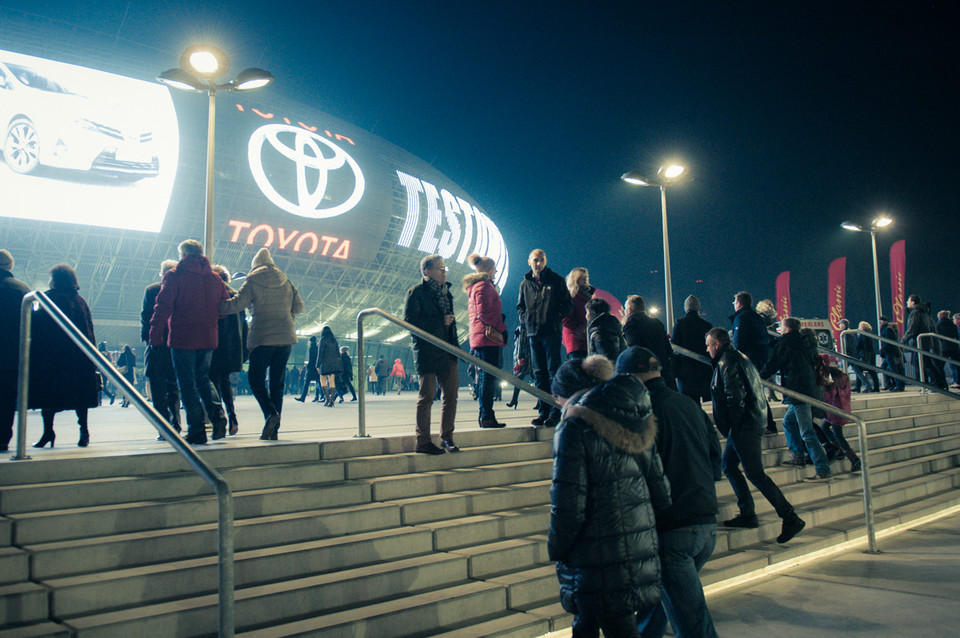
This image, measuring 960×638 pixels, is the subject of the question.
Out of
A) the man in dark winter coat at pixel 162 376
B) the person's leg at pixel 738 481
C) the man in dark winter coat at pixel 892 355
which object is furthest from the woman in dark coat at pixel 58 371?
the man in dark winter coat at pixel 892 355

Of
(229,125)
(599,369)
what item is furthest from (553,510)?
(229,125)

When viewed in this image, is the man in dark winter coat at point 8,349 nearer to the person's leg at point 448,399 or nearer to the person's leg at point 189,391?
the person's leg at point 189,391

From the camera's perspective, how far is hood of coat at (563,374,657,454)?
2564 mm

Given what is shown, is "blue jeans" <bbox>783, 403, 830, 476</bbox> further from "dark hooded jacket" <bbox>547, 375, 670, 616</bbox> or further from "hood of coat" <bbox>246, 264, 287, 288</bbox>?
"hood of coat" <bbox>246, 264, 287, 288</bbox>

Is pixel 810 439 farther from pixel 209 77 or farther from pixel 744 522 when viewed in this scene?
pixel 209 77

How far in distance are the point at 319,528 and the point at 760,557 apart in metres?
3.45

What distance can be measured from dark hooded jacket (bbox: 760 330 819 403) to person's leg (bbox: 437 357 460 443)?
3971 millimetres

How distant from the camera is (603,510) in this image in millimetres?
2553

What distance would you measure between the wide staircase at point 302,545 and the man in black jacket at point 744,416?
37 cm

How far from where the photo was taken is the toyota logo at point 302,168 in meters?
32.0

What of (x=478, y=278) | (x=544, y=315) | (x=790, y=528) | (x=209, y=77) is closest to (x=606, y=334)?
(x=544, y=315)

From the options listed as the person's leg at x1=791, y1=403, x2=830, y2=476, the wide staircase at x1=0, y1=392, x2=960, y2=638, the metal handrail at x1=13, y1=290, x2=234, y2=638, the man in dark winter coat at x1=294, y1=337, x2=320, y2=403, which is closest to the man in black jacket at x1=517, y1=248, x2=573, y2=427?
the wide staircase at x1=0, y1=392, x2=960, y2=638

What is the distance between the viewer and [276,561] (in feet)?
12.2

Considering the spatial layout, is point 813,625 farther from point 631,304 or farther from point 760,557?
point 631,304
